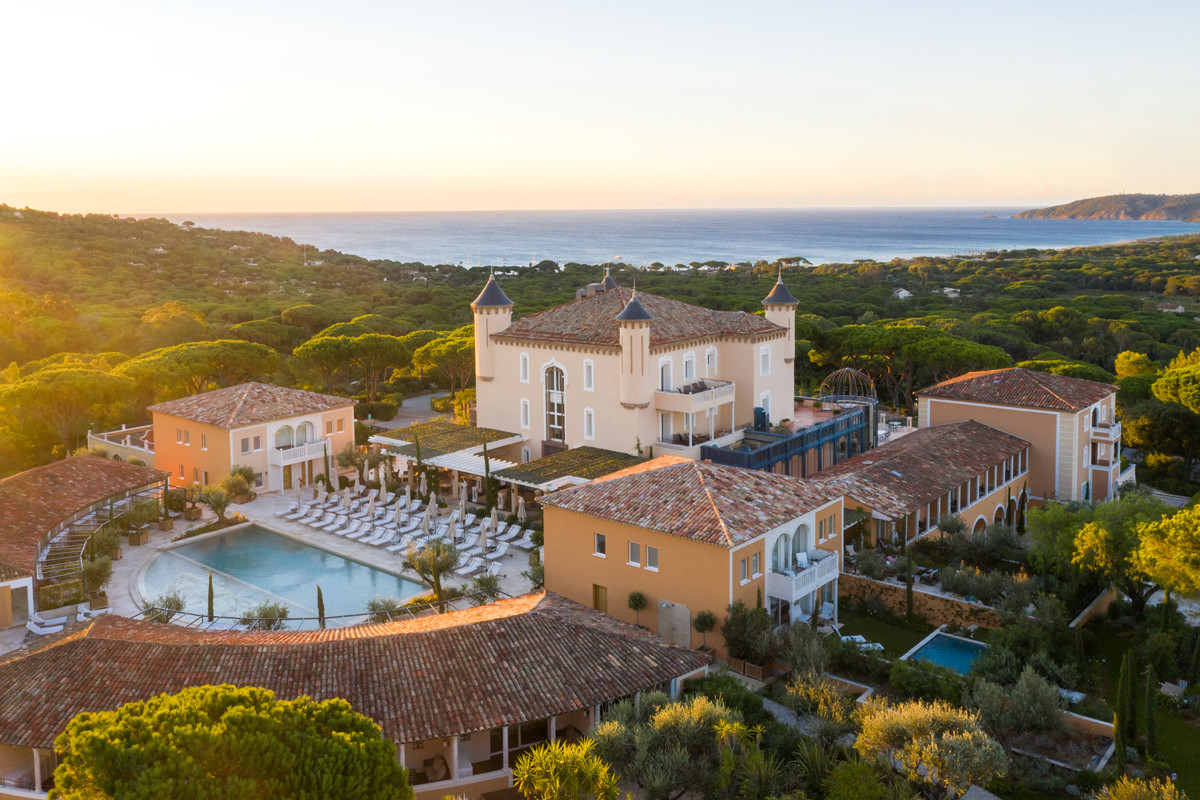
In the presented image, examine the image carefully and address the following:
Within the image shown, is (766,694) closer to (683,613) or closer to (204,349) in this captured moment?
(683,613)

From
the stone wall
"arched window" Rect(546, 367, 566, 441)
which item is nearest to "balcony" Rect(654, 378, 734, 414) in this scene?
"arched window" Rect(546, 367, 566, 441)

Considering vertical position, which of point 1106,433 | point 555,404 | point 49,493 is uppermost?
point 555,404

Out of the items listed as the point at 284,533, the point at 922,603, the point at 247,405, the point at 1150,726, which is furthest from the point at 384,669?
the point at 247,405

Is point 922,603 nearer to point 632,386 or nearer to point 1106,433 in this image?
point 632,386

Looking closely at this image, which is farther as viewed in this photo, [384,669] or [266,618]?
[266,618]

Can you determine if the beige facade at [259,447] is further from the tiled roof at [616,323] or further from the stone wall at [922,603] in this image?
the stone wall at [922,603]

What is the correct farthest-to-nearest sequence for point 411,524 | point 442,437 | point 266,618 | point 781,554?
1. point 442,437
2. point 411,524
3. point 781,554
4. point 266,618

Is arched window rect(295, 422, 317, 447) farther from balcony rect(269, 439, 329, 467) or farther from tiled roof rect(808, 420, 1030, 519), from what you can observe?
tiled roof rect(808, 420, 1030, 519)
